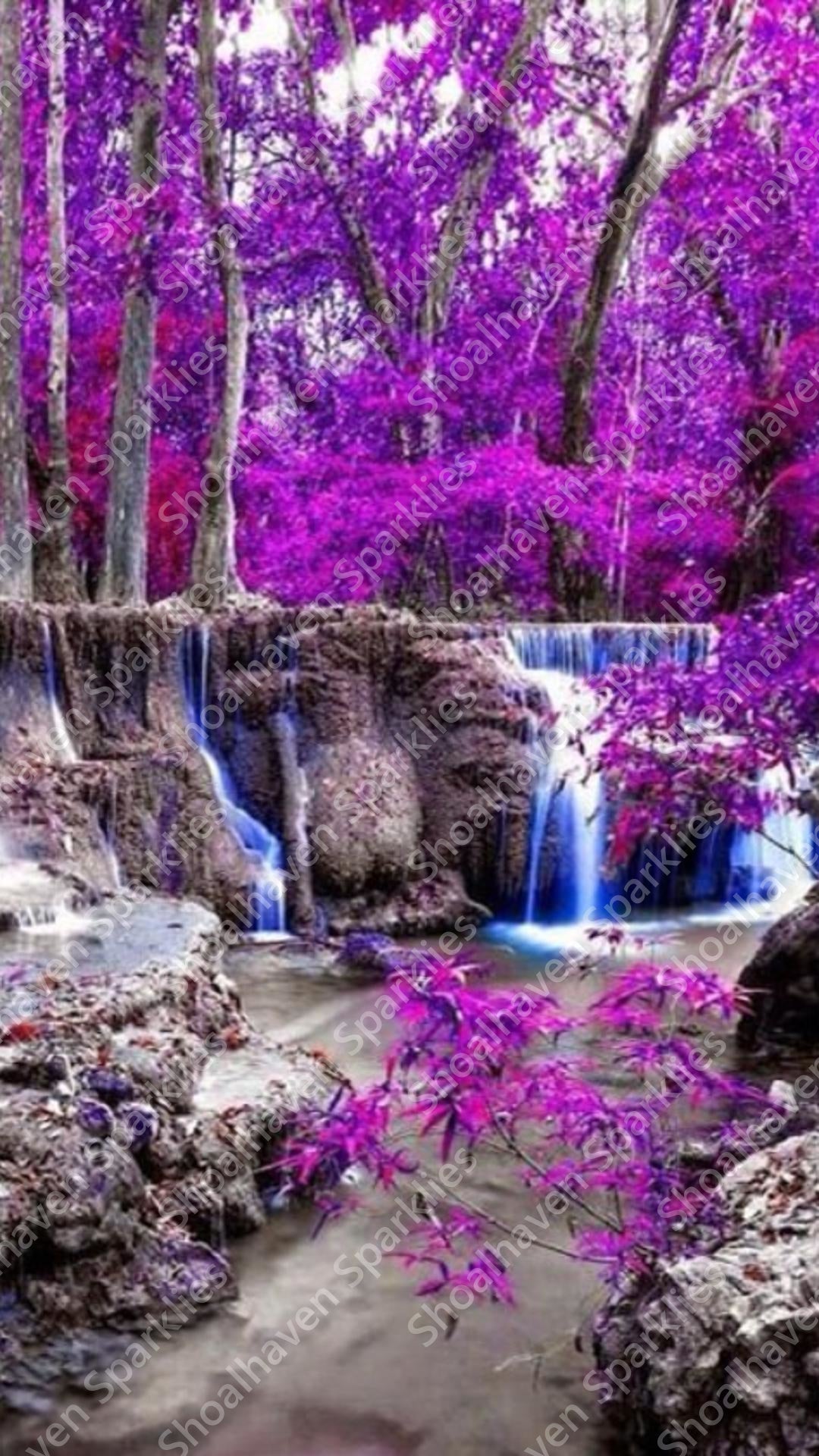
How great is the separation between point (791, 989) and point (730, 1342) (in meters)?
4.09

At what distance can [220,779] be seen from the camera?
32.9 ft

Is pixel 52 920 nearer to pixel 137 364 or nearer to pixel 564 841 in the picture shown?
pixel 564 841

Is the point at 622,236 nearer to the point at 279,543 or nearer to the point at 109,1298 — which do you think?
the point at 279,543

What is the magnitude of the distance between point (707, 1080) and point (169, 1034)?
233 cm

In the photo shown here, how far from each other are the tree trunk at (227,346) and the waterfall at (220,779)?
5.11 feet

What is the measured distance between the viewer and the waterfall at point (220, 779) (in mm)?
9758

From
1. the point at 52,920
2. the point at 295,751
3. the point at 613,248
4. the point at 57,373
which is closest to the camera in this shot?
the point at 52,920

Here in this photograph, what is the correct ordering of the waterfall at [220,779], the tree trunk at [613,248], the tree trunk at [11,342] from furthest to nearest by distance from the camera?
the tree trunk at [613,248]
the tree trunk at [11,342]
the waterfall at [220,779]

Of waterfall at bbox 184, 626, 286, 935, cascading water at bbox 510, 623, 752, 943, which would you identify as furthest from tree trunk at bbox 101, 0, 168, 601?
cascading water at bbox 510, 623, 752, 943

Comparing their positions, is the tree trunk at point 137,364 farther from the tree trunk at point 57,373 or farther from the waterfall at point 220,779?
the waterfall at point 220,779

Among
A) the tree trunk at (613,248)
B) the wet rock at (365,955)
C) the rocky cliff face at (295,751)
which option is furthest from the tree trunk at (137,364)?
the tree trunk at (613,248)

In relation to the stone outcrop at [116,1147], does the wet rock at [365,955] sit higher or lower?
lower

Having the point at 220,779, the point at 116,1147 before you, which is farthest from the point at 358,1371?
the point at 220,779

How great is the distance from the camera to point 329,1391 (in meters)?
3.82
